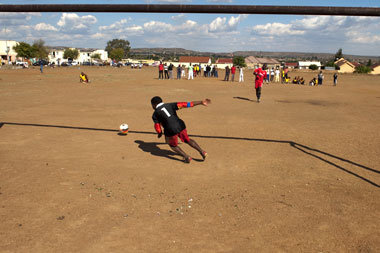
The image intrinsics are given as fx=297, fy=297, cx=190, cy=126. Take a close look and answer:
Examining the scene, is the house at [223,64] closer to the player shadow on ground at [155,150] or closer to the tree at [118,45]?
the tree at [118,45]

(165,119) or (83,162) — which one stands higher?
(165,119)

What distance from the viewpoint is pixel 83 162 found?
23.1ft

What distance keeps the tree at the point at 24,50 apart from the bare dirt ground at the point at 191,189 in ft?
296

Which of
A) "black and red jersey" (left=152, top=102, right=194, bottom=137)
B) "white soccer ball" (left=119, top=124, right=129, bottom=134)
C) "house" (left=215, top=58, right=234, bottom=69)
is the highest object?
"house" (left=215, top=58, right=234, bottom=69)

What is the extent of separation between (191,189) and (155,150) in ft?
9.04

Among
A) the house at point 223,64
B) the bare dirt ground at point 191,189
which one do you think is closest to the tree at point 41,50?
the house at point 223,64

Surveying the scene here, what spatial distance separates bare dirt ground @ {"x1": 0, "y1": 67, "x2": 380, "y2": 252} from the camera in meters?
4.09

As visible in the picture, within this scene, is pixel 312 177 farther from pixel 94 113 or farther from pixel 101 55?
pixel 101 55

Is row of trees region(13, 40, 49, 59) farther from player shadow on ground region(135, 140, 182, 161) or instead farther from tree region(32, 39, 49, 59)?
player shadow on ground region(135, 140, 182, 161)

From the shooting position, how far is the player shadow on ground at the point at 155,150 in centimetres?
782

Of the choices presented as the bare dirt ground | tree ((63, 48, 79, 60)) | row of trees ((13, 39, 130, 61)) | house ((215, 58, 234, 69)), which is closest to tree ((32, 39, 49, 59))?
row of trees ((13, 39, 130, 61))

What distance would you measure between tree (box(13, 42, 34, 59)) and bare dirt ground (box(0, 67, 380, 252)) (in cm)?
9022

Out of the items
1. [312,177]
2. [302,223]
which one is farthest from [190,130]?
[302,223]

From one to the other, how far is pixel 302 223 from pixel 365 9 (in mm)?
4156
